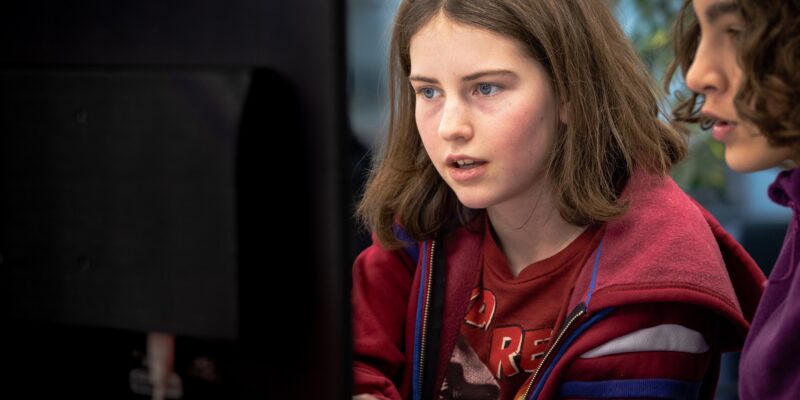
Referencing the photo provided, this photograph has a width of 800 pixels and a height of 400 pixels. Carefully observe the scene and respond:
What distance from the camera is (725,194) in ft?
10.2

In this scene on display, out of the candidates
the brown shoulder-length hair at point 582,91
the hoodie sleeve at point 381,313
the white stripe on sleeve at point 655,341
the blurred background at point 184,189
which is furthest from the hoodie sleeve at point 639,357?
the blurred background at point 184,189

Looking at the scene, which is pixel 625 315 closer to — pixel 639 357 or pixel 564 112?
pixel 639 357

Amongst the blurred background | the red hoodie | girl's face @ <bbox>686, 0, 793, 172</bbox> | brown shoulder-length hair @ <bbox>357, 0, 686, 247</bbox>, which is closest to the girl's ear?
brown shoulder-length hair @ <bbox>357, 0, 686, 247</bbox>

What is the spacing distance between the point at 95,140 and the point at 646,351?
1.92ft

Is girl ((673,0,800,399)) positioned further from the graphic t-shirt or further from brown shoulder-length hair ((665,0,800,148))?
the graphic t-shirt

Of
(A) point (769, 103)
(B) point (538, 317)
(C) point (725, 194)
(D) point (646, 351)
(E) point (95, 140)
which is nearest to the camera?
(E) point (95, 140)

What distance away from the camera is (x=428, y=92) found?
101cm

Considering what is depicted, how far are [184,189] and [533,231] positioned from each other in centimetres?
58

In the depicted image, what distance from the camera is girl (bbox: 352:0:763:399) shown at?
940 millimetres

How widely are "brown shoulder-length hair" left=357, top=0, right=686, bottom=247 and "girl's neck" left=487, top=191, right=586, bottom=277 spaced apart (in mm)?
30

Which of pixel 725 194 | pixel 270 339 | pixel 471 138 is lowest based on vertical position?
pixel 725 194

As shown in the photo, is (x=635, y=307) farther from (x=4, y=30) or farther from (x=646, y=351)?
(x=4, y=30)

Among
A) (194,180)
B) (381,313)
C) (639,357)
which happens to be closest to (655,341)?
(639,357)

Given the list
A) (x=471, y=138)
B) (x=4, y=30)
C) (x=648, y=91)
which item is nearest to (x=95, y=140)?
(x=4, y=30)
